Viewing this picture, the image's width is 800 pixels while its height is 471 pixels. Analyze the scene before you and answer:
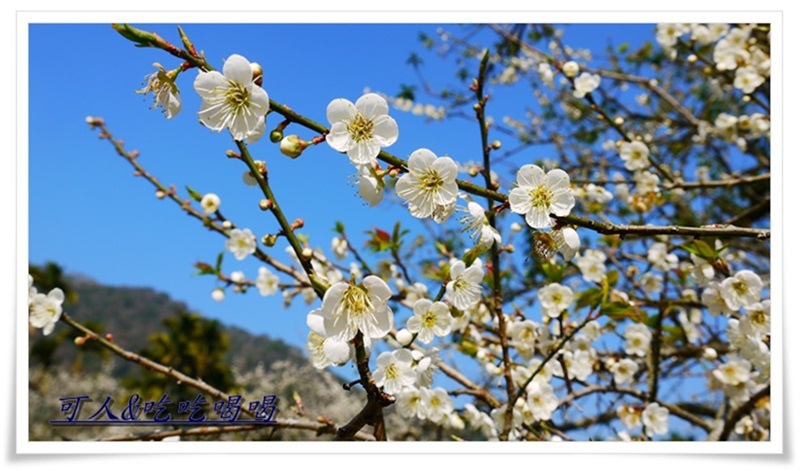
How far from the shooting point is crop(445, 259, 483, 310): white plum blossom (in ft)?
3.20

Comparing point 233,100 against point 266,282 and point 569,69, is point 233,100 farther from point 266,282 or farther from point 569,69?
point 569,69

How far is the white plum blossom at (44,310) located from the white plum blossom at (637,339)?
1634 millimetres

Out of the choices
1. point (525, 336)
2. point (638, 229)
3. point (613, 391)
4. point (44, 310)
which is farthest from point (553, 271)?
point (44, 310)

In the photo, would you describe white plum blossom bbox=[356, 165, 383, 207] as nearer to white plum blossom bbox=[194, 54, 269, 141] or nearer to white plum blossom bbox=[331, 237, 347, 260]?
white plum blossom bbox=[194, 54, 269, 141]

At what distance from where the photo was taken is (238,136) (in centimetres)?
83

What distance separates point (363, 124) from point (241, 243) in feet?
3.79

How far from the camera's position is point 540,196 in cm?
87

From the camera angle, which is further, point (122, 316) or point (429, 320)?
point (122, 316)

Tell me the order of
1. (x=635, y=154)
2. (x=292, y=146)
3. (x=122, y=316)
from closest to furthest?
1. (x=292, y=146)
2. (x=635, y=154)
3. (x=122, y=316)

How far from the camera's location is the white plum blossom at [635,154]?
82.7 inches

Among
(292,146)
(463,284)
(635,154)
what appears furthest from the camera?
(635,154)

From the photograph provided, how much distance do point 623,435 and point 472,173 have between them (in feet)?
3.39

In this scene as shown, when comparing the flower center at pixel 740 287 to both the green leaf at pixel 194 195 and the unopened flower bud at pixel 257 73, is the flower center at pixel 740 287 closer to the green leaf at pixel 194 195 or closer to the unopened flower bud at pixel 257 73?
the unopened flower bud at pixel 257 73
